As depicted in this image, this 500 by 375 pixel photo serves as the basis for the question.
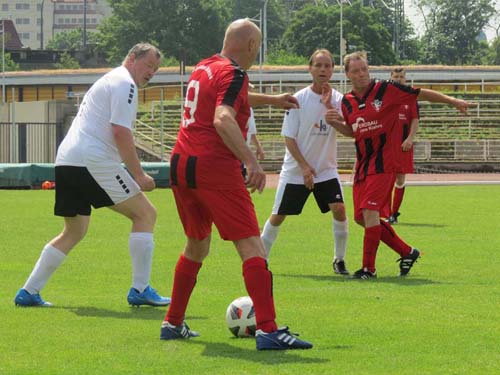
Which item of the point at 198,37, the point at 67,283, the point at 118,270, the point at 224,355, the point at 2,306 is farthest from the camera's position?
→ the point at 198,37

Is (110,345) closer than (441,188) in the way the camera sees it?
Yes

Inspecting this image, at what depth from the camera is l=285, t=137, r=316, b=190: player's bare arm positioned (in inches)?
457

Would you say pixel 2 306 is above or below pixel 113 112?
below

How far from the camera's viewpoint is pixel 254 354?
7.38m

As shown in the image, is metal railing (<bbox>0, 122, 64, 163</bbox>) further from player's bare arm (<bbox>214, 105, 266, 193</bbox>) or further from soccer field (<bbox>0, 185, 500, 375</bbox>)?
player's bare arm (<bbox>214, 105, 266, 193</bbox>)

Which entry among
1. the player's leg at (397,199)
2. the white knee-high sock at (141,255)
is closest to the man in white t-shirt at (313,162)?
the white knee-high sock at (141,255)

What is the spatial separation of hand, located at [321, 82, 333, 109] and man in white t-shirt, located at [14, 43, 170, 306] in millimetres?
2526

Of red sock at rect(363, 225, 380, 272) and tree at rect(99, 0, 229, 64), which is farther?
tree at rect(99, 0, 229, 64)

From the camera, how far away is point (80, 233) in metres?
9.73

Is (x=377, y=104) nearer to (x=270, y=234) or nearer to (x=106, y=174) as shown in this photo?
(x=270, y=234)

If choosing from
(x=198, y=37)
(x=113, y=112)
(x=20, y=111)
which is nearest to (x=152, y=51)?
(x=113, y=112)

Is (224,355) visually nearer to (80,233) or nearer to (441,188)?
(80,233)

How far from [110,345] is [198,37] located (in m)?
105

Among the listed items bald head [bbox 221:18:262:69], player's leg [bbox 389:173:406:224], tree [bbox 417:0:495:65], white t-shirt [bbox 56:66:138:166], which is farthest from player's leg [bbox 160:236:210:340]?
tree [bbox 417:0:495:65]
